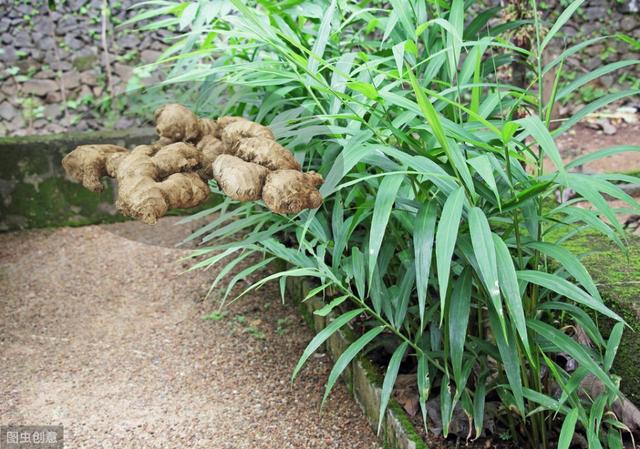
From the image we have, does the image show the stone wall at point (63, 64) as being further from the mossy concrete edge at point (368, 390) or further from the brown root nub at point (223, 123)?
the brown root nub at point (223, 123)

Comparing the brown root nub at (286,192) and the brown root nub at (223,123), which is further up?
the brown root nub at (286,192)

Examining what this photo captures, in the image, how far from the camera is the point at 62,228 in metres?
3.49

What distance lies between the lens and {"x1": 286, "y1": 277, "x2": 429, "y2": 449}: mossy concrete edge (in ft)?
5.43

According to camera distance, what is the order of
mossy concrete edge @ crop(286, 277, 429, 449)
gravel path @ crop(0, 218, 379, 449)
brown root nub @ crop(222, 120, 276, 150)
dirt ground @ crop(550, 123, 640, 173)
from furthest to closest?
dirt ground @ crop(550, 123, 640, 173) → gravel path @ crop(0, 218, 379, 449) → mossy concrete edge @ crop(286, 277, 429, 449) → brown root nub @ crop(222, 120, 276, 150)

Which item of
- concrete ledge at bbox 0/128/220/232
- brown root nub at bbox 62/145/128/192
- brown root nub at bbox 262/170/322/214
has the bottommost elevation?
concrete ledge at bbox 0/128/220/232

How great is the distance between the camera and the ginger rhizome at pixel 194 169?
1030 millimetres

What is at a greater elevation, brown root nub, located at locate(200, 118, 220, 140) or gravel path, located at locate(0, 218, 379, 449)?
brown root nub, located at locate(200, 118, 220, 140)

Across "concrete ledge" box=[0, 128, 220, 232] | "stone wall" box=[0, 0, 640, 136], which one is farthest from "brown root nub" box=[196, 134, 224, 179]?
"stone wall" box=[0, 0, 640, 136]

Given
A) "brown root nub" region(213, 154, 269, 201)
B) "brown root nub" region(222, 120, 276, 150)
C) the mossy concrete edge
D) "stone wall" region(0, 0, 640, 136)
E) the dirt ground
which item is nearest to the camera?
"brown root nub" region(213, 154, 269, 201)

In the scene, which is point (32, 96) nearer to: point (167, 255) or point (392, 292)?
point (167, 255)

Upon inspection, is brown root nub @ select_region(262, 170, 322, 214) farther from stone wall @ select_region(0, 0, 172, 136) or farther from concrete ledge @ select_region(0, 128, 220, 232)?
stone wall @ select_region(0, 0, 172, 136)

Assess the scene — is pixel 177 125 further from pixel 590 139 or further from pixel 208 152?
pixel 590 139

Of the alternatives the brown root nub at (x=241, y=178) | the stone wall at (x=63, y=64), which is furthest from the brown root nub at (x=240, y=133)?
the stone wall at (x=63, y=64)

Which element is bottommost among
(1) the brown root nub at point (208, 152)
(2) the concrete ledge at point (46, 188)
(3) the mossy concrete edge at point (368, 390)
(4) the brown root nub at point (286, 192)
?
(2) the concrete ledge at point (46, 188)
